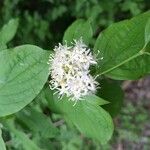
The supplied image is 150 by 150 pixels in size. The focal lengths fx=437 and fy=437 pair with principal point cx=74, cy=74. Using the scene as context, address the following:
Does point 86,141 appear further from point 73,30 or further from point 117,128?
point 73,30

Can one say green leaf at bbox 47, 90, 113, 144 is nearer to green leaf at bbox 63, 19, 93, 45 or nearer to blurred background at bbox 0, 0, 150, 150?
green leaf at bbox 63, 19, 93, 45

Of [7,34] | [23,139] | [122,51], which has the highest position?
[7,34]

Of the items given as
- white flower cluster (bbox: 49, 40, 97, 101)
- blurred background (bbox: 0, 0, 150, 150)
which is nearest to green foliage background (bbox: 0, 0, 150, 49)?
blurred background (bbox: 0, 0, 150, 150)

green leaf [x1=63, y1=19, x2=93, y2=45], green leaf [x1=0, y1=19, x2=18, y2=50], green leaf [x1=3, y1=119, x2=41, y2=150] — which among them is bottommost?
green leaf [x1=3, y1=119, x2=41, y2=150]

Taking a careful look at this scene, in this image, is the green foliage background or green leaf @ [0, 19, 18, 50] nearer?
green leaf @ [0, 19, 18, 50]

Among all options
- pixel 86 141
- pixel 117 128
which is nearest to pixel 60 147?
pixel 86 141

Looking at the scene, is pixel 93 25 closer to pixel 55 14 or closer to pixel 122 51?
pixel 55 14

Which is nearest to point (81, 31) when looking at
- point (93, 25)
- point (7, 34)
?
point (7, 34)
